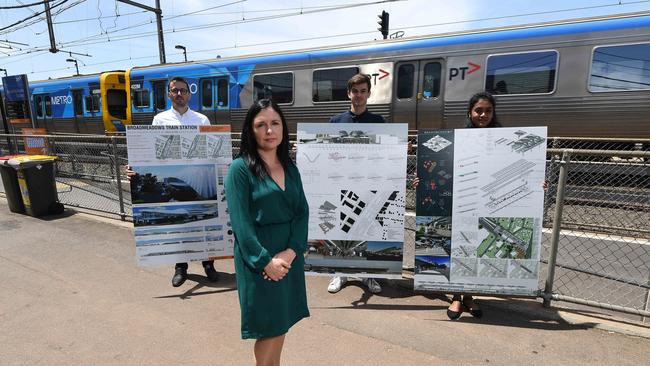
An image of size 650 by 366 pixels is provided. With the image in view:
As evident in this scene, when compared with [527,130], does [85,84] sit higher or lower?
higher

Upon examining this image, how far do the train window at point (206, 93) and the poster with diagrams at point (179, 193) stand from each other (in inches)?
335

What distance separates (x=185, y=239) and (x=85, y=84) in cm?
1457

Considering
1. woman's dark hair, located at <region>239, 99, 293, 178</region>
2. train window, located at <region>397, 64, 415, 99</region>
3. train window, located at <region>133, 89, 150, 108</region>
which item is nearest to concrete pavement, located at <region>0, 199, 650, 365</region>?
woman's dark hair, located at <region>239, 99, 293, 178</region>

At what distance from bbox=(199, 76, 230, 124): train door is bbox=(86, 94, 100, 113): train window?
234 inches

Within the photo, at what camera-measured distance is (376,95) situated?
929 centimetres

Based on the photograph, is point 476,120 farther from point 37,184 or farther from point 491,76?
point 37,184

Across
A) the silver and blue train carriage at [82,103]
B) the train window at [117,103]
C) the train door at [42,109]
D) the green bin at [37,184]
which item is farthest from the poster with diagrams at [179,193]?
the train door at [42,109]

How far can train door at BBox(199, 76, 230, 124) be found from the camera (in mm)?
11414

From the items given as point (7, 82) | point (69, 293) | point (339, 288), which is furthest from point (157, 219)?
point (7, 82)

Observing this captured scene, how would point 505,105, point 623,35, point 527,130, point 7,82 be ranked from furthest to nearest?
point 7,82
point 505,105
point 623,35
point 527,130

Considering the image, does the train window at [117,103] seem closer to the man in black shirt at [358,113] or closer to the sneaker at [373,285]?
the man in black shirt at [358,113]

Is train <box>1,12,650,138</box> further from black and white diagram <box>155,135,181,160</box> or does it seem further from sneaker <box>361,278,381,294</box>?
sneaker <box>361,278,381,294</box>

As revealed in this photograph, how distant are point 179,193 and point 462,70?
6860 mm

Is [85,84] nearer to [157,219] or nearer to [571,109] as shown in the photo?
[157,219]
